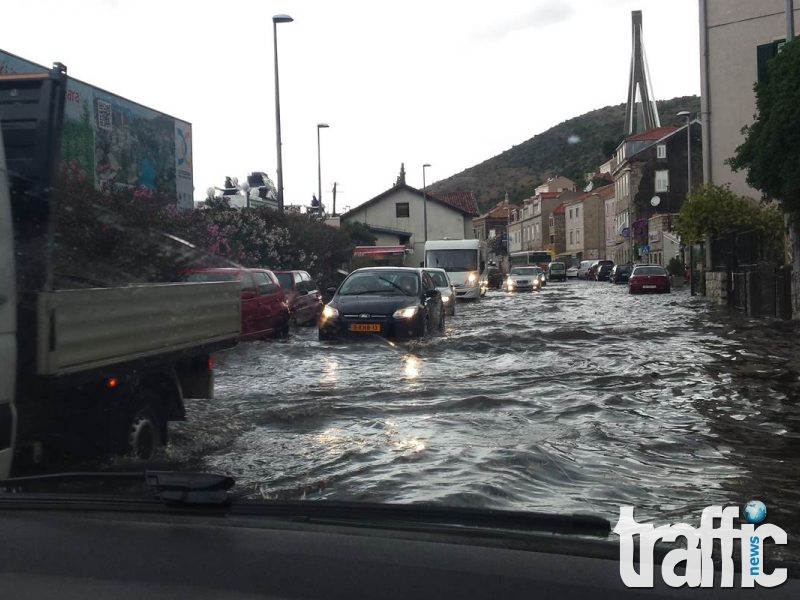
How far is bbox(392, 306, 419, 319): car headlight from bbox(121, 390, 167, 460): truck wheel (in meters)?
9.94

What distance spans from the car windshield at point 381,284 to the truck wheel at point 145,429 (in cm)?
1106

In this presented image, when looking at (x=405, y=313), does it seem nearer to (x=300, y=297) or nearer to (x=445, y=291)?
(x=300, y=297)

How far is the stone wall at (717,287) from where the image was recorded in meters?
30.0

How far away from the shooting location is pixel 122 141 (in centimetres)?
2684

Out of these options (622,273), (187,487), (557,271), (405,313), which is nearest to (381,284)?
(405,313)

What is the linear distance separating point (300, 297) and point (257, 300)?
209 inches

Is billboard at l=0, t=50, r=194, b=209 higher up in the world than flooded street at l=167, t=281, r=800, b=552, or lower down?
higher up

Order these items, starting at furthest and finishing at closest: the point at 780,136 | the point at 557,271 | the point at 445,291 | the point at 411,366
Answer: the point at 557,271 → the point at 445,291 → the point at 780,136 → the point at 411,366

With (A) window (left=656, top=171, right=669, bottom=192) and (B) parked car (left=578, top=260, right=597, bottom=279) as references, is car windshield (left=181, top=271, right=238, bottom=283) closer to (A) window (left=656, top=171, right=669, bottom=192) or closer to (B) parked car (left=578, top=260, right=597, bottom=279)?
(B) parked car (left=578, top=260, right=597, bottom=279)

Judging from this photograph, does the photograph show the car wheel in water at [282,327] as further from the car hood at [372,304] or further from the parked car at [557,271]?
the parked car at [557,271]

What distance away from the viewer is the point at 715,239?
3247cm

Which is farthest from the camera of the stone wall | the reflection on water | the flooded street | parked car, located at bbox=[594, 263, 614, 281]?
parked car, located at bbox=[594, 263, 614, 281]

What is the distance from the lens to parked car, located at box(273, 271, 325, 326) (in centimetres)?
2183

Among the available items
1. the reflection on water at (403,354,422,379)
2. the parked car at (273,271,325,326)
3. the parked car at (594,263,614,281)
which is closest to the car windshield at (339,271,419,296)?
the reflection on water at (403,354,422,379)
